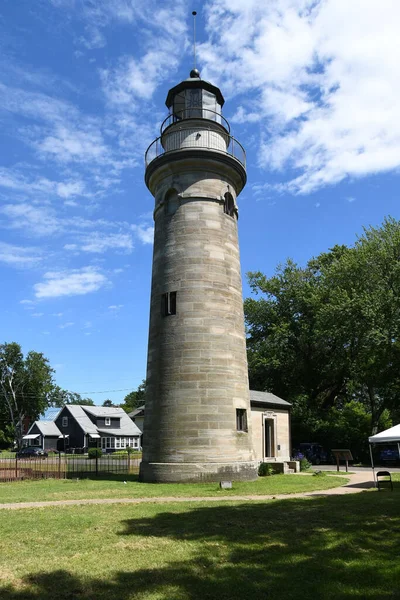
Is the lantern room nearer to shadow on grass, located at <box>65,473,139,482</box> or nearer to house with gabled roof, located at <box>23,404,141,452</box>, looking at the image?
shadow on grass, located at <box>65,473,139,482</box>

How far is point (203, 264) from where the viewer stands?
1866 centimetres

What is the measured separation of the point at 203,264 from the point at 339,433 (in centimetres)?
2205

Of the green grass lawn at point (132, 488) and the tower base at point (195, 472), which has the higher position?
the tower base at point (195, 472)

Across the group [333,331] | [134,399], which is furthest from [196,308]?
[134,399]

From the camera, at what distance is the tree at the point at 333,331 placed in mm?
31748

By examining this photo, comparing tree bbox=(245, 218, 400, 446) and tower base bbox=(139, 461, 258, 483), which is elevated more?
tree bbox=(245, 218, 400, 446)

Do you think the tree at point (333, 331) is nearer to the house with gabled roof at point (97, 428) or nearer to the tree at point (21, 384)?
the house with gabled roof at point (97, 428)

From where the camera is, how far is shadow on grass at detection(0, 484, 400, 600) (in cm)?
559

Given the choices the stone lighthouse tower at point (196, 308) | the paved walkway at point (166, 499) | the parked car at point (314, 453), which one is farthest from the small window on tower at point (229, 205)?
the parked car at point (314, 453)

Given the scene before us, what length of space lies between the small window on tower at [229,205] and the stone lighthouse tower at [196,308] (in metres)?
0.05

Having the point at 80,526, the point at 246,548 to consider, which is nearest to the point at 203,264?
the point at 80,526

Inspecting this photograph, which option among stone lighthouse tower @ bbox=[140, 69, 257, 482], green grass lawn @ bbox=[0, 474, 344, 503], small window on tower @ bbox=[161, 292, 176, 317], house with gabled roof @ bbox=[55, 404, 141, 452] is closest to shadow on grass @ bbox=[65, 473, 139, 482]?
green grass lawn @ bbox=[0, 474, 344, 503]

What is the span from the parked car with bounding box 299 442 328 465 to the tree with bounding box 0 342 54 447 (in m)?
38.4

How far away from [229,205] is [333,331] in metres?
17.4
